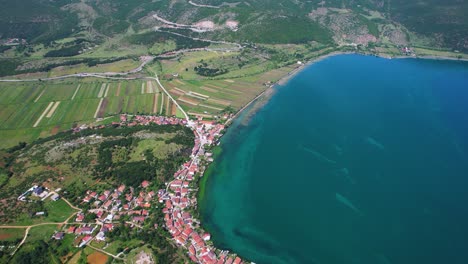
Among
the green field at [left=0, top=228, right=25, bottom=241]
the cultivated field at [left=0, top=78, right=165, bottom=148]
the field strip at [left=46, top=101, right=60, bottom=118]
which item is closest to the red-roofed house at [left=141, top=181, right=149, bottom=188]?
the green field at [left=0, top=228, right=25, bottom=241]

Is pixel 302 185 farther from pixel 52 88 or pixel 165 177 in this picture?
pixel 52 88

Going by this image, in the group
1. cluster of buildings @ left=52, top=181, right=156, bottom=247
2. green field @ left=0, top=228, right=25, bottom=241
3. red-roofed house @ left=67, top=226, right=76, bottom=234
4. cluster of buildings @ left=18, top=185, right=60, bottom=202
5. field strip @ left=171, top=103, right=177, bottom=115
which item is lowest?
green field @ left=0, top=228, right=25, bottom=241

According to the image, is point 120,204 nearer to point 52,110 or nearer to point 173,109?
point 173,109

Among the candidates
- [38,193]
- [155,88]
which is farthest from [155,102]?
[38,193]

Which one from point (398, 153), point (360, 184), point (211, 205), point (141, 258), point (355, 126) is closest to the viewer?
point (141, 258)

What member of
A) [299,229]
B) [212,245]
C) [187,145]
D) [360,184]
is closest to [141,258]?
[212,245]

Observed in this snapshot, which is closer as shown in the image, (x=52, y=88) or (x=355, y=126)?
(x=355, y=126)

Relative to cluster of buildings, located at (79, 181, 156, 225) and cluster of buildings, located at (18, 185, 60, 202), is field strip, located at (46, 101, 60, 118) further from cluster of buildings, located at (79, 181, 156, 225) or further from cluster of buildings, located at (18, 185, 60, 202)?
cluster of buildings, located at (79, 181, 156, 225)
